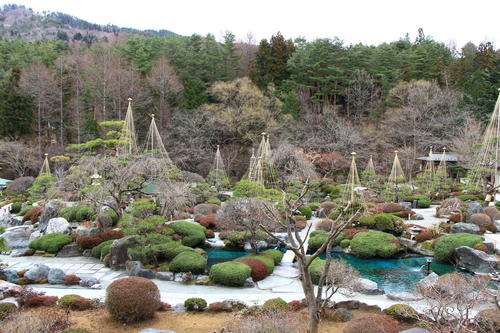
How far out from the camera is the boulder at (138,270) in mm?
11305

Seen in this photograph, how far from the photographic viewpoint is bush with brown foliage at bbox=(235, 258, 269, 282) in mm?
11352

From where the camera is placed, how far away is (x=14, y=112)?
30.8 meters

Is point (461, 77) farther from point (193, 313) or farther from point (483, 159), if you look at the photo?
point (193, 313)

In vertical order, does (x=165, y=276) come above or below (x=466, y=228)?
below

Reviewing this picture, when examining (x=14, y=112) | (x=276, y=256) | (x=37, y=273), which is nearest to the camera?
(x=37, y=273)

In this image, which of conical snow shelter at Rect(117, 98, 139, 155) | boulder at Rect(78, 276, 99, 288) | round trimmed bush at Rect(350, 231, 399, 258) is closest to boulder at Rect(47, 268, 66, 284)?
boulder at Rect(78, 276, 99, 288)

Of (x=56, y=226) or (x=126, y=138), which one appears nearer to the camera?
(x=56, y=226)

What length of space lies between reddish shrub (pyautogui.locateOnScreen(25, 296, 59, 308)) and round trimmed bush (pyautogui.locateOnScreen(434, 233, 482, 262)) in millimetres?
12154

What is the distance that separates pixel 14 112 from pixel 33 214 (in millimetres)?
16448

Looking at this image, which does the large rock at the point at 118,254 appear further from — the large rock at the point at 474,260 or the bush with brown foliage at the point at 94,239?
the large rock at the point at 474,260

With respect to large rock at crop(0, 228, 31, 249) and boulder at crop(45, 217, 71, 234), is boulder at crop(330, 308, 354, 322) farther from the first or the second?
large rock at crop(0, 228, 31, 249)

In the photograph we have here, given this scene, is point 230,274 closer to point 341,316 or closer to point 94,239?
point 341,316

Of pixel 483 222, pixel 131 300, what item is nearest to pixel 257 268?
pixel 131 300

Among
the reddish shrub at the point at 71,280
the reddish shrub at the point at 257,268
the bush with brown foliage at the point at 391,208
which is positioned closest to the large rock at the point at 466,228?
the bush with brown foliage at the point at 391,208
